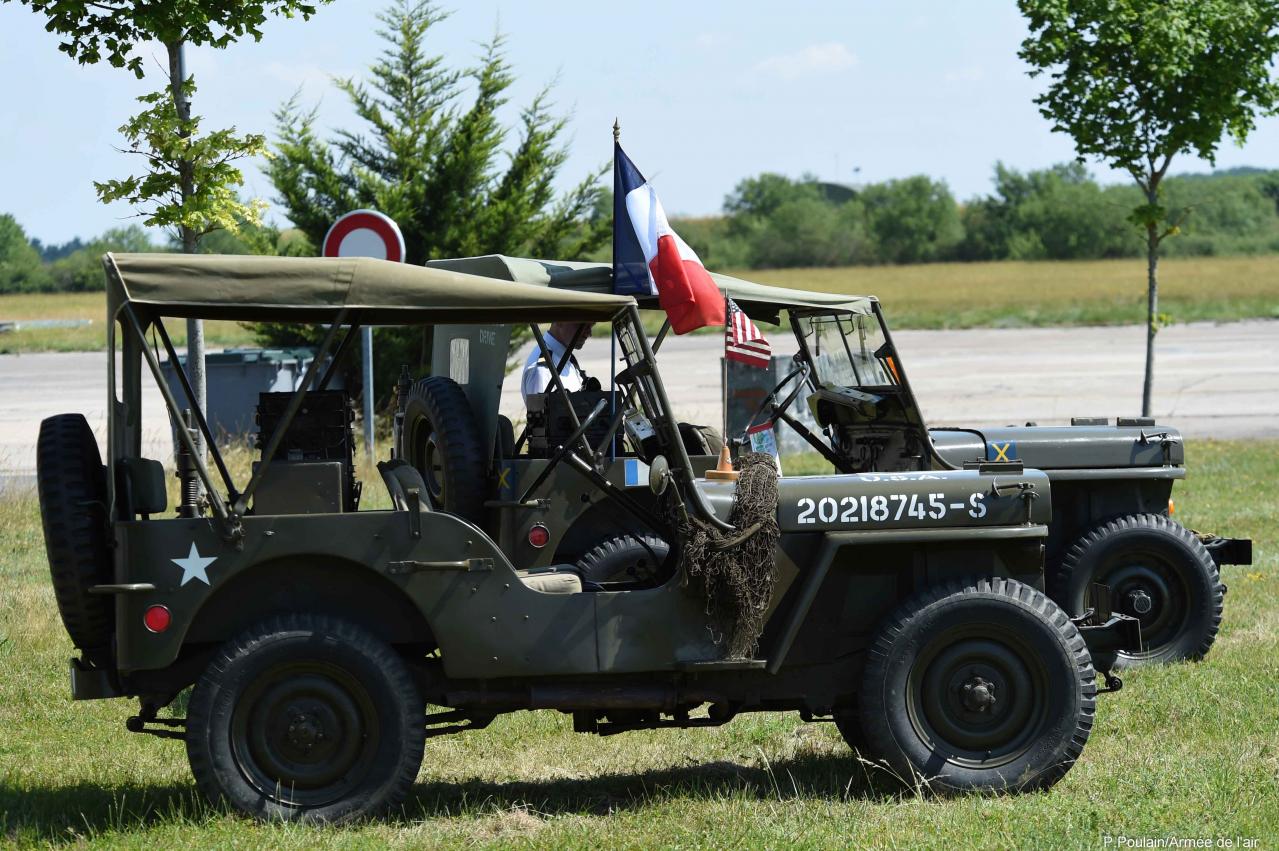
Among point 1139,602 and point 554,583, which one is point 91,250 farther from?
point 554,583

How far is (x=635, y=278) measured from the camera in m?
6.81

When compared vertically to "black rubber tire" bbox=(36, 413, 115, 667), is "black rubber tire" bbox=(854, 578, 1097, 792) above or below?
below

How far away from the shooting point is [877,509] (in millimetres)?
5645

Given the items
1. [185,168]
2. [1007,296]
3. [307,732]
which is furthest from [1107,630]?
[1007,296]

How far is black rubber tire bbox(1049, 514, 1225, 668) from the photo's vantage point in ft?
27.4

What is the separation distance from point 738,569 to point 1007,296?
52.2 m

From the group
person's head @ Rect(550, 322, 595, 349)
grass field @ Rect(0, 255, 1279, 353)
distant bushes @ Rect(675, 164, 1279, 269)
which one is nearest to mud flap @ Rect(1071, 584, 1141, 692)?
person's head @ Rect(550, 322, 595, 349)

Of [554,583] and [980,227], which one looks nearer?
[554,583]

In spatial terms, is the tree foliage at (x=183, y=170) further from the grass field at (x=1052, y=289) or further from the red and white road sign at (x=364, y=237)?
the grass field at (x=1052, y=289)

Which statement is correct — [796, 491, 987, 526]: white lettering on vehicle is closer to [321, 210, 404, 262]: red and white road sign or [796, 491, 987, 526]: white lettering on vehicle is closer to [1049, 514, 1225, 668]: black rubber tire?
[1049, 514, 1225, 668]: black rubber tire

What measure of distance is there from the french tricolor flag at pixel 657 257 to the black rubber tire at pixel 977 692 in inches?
58.2

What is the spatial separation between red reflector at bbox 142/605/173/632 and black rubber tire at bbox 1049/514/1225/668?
197 inches

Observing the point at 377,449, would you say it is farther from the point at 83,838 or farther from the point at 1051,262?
the point at 1051,262

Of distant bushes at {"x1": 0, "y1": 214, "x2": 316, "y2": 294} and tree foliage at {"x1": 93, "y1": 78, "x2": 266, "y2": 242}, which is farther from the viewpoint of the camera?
distant bushes at {"x1": 0, "y1": 214, "x2": 316, "y2": 294}
